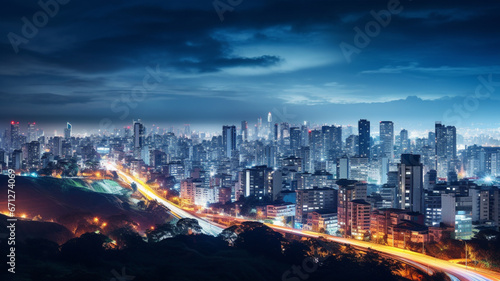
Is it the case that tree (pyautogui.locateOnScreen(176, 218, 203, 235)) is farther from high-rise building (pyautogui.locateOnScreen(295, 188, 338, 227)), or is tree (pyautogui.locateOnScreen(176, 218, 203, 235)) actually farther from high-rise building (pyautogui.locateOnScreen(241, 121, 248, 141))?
high-rise building (pyautogui.locateOnScreen(241, 121, 248, 141))

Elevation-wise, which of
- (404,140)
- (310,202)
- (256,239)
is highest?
(404,140)

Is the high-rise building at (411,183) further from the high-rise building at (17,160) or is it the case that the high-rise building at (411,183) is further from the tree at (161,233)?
the high-rise building at (17,160)

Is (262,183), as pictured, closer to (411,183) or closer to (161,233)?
(411,183)

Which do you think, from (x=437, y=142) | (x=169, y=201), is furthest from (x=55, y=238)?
(x=437, y=142)

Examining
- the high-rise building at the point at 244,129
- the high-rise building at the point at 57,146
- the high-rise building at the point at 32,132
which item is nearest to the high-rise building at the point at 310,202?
the high-rise building at the point at 57,146

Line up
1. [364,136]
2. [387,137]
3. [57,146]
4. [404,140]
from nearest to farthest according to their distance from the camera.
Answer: [364,136], [387,137], [57,146], [404,140]

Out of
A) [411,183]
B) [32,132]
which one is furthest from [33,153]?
[411,183]
